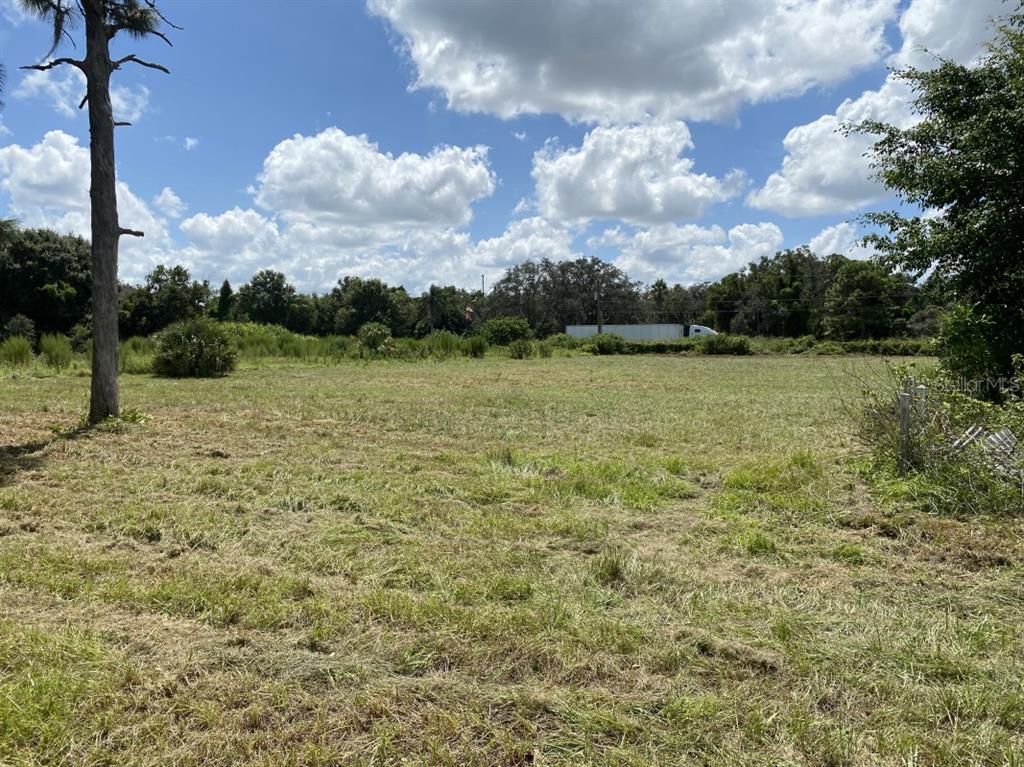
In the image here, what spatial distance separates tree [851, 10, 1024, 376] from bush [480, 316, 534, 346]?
27169mm

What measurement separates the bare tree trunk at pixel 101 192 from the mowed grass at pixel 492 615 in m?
2.12

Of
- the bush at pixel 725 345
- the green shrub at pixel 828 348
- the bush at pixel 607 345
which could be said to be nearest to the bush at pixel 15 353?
the bush at pixel 607 345

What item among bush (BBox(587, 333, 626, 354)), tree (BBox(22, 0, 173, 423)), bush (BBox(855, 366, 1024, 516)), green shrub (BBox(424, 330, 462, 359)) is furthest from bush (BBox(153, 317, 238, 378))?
bush (BBox(587, 333, 626, 354))

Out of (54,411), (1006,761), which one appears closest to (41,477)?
(54,411)

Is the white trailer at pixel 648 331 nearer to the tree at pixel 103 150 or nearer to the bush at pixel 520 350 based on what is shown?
the bush at pixel 520 350

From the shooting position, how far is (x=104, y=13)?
7.90 meters

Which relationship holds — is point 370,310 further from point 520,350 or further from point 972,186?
point 972,186

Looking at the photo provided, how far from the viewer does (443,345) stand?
97.6 ft

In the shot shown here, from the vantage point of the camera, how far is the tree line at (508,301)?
33250 millimetres

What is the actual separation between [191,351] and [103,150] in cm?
975

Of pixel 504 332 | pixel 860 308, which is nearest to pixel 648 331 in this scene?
pixel 860 308

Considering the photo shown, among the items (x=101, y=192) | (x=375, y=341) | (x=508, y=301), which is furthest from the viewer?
(x=508, y=301)

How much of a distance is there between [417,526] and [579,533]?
1.12 meters

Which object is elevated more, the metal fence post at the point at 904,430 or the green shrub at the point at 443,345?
the green shrub at the point at 443,345
